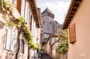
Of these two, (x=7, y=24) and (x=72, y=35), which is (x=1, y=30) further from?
(x=72, y=35)

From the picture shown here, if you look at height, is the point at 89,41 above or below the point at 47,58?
above

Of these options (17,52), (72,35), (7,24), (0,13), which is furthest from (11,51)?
(72,35)

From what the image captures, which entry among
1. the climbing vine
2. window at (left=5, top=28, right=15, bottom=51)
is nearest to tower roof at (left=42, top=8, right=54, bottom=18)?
the climbing vine

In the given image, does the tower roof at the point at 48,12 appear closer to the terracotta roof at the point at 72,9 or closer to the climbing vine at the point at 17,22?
the climbing vine at the point at 17,22

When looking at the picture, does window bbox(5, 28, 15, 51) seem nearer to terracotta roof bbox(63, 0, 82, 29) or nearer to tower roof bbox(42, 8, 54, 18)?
terracotta roof bbox(63, 0, 82, 29)

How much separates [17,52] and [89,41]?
4053 millimetres

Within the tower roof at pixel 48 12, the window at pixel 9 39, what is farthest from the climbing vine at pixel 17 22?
the tower roof at pixel 48 12

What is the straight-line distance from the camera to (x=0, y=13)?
7543 millimetres

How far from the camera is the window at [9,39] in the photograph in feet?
29.5

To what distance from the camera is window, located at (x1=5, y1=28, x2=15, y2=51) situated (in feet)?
29.5

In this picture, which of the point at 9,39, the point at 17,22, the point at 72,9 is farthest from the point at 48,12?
the point at 9,39

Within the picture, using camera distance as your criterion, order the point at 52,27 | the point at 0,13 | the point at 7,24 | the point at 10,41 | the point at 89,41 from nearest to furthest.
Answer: the point at 0,13 < the point at 7,24 < the point at 89,41 < the point at 10,41 < the point at 52,27

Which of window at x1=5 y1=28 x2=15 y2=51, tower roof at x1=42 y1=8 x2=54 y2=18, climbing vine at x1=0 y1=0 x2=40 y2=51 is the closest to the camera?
climbing vine at x1=0 y1=0 x2=40 y2=51

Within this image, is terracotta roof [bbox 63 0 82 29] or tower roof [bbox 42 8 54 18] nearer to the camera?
terracotta roof [bbox 63 0 82 29]
